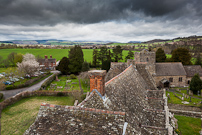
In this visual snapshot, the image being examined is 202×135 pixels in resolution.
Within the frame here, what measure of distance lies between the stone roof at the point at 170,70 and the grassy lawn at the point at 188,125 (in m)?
16.3

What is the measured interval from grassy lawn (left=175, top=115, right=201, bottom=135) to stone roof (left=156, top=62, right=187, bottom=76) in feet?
53.6

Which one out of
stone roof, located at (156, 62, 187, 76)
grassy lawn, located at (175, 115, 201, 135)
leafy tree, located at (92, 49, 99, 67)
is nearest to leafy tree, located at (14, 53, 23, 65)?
leafy tree, located at (92, 49, 99, 67)

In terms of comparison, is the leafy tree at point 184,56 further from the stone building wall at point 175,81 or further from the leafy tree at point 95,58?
the leafy tree at point 95,58

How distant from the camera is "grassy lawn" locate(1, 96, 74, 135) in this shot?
638 inches

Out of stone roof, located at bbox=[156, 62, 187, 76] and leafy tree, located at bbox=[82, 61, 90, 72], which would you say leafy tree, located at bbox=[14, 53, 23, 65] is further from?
stone roof, located at bbox=[156, 62, 187, 76]

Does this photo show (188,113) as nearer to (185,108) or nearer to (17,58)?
(185,108)

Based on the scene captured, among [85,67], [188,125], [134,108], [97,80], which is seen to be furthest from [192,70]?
[97,80]

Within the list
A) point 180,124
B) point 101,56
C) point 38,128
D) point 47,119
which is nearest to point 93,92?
point 47,119

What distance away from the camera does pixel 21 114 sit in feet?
66.0

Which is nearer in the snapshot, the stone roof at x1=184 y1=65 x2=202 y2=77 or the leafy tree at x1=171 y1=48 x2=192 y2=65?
the stone roof at x1=184 y1=65 x2=202 y2=77

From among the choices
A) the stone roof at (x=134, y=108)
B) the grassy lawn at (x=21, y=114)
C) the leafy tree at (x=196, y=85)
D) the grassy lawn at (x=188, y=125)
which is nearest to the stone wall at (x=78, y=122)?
the stone roof at (x=134, y=108)

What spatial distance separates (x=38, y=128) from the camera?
539 cm

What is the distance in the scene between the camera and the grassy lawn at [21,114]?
1621cm

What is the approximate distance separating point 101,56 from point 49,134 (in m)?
49.5
